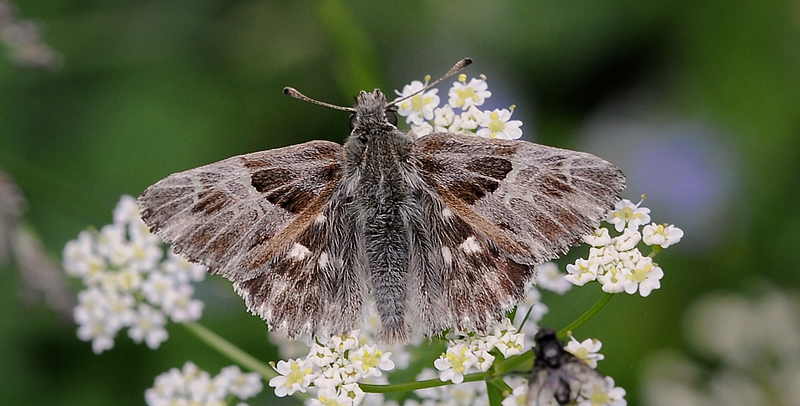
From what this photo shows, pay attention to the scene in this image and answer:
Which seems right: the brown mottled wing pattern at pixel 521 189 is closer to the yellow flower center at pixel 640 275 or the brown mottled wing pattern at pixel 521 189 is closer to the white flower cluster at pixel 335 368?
the yellow flower center at pixel 640 275

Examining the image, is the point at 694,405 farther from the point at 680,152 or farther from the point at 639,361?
the point at 680,152

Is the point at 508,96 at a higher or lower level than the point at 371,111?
higher

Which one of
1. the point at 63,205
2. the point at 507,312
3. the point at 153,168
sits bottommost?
the point at 507,312

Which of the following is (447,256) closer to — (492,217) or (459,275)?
(459,275)

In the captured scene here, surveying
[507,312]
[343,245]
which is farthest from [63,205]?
[507,312]

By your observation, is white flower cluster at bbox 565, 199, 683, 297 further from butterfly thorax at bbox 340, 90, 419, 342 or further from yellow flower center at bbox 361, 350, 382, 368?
yellow flower center at bbox 361, 350, 382, 368

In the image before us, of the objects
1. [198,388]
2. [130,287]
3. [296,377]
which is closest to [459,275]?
[296,377]
